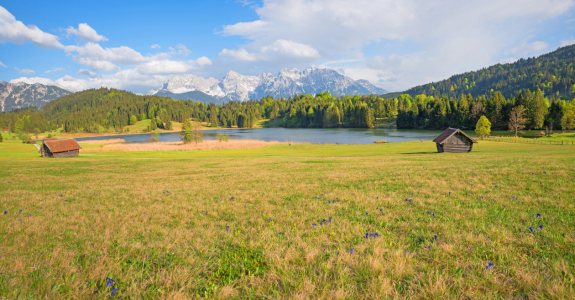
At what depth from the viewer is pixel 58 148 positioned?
160 feet

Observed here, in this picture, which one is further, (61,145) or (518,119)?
(518,119)

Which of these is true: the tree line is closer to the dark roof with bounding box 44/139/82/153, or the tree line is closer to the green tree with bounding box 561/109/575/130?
the green tree with bounding box 561/109/575/130

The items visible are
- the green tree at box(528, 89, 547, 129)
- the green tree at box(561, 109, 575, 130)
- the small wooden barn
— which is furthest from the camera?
the green tree at box(528, 89, 547, 129)

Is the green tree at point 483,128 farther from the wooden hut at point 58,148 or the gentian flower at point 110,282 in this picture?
the wooden hut at point 58,148

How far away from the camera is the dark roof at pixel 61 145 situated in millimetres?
48231

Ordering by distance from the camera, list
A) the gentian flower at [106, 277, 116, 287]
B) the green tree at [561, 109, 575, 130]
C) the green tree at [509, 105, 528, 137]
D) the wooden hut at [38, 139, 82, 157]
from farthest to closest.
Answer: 1. the green tree at [509, 105, 528, 137]
2. the green tree at [561, 109, 575, 130]
3. the wooden hut at [38, 139, 82, 157]
4. the gentian flower at [106, 277, 116, 287]

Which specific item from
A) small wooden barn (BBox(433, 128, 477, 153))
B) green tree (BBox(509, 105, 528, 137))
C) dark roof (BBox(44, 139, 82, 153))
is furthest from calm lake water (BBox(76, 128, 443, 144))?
dark roof (BBox(44, 139, 82, 153))

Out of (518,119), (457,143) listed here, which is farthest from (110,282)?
(518,119)

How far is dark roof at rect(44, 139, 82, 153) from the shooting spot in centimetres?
4823

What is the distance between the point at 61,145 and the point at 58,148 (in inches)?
42.7

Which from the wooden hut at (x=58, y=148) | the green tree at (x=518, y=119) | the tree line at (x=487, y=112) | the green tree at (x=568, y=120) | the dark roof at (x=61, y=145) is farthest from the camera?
the tree line at (x=487, y=112)

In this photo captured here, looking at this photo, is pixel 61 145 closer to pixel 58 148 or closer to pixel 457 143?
pixel 58 148

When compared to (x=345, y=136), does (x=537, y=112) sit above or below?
above

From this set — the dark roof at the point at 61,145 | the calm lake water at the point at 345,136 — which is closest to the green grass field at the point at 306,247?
the dark roof at the point at 61,145
